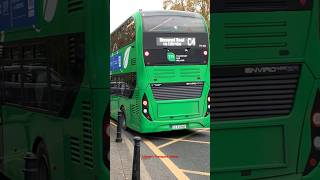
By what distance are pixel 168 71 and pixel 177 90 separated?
2.05ft

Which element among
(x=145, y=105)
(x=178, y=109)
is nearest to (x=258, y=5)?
(x=145, y=105)

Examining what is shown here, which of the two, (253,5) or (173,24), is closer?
(253,5)

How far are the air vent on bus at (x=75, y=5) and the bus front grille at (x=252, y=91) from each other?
4.76ft

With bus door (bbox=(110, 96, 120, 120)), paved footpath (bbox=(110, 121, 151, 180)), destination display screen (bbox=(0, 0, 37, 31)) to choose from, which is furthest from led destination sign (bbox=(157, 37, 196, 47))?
destination display screen (bbox=(0, 0, 37, 31))

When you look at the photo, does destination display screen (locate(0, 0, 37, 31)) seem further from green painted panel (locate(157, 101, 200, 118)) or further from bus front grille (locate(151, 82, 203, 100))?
green painted panel (locate(157, 101, 200, 118))

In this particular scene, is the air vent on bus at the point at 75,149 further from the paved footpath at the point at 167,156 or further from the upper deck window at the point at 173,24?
the upper deck window at the point at 173,24

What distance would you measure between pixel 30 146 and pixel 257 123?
3.14 meters

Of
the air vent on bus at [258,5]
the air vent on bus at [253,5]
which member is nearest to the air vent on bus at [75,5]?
the air vent on bus at [253,5]

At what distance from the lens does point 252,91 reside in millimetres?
4316

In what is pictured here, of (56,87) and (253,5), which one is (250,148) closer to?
(253,5)

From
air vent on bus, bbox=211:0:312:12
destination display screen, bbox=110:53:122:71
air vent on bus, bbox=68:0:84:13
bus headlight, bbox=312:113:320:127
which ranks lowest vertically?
bus headlight, bbox=312:113:320:127

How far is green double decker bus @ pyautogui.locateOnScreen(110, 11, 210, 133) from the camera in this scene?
51.7ft

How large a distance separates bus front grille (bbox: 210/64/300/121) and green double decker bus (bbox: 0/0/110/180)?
108 centimetres

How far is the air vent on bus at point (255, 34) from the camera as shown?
424 cm
